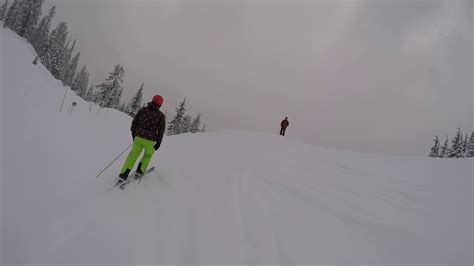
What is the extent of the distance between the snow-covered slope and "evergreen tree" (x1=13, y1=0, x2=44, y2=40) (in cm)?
7015

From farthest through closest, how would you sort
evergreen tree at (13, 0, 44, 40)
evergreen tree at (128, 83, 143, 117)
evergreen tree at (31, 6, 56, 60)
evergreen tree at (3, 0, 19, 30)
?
evergreen tree at (31, 6, 56, 60) < evergreen tree at (3, 0, 19, 30) < evergreen tree at (13, 0, 44, 40) < evergreen tree at (128, 83, 143, 117)

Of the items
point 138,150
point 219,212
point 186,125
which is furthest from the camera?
point 186,125

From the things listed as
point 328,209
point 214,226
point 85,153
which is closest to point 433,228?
point 328,209

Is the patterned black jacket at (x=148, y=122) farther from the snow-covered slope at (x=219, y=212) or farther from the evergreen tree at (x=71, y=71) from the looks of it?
the evergreen tree at (x=71, y=71)

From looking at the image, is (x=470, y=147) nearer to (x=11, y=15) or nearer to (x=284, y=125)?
(x=284, y=125)

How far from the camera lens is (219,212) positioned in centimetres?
434

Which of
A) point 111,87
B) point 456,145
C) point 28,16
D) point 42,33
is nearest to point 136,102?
point 111,87

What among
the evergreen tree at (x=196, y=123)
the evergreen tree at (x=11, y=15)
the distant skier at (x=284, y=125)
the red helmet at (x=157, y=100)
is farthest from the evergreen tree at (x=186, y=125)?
the evergreen tree at (x=11, y=15)

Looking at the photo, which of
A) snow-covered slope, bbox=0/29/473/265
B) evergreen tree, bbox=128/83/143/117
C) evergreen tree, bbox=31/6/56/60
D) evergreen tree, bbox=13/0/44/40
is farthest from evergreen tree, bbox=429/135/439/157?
evergreen tree, bbox=31/6/56/60

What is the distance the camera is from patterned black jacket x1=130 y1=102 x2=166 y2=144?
5930 millimetres

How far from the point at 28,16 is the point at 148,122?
75837 millimetres

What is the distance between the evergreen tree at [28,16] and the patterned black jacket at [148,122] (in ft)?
241

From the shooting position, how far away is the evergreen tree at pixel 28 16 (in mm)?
56469

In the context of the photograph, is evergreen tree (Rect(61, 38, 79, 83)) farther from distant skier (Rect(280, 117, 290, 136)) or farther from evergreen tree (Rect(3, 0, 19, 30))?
distant skier (Rect(280, 117, 290, 136))
